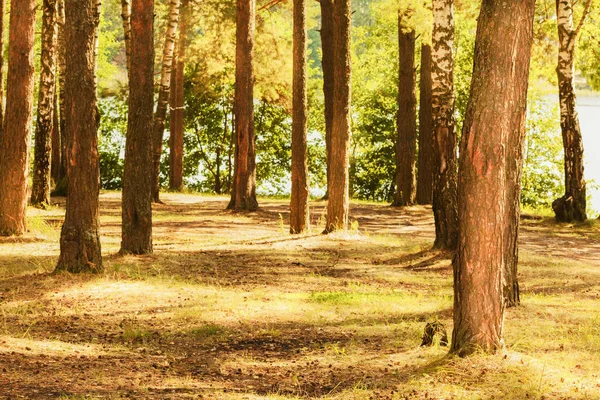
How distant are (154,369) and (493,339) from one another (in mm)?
2884

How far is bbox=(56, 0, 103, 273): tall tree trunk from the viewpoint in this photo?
10.4 meters

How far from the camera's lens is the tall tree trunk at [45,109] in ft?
58.2

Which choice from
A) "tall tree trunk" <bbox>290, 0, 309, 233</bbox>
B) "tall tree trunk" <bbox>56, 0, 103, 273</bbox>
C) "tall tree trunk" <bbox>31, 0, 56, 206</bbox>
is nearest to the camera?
"tall tree trunk" <bbox>56, 0, 103, 273</bbox>

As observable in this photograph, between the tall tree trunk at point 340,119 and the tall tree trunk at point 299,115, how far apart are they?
0.63 m

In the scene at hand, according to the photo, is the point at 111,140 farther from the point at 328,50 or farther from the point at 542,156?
the point at 542,156

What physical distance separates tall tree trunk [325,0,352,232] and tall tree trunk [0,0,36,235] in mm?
5409

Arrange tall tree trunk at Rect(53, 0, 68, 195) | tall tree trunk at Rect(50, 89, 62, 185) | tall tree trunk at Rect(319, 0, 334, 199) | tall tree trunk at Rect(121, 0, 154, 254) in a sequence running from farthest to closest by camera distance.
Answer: tall tree trunk at Rect(50, 89, 62, 185)
tall tree trunk at Rect(53, 0, 68, 195)
tall tree trunk at Rect(319, 0, 334, 199)
tall tree trunk at Rect(121, 0, 154, 254)

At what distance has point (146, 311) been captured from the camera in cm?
938

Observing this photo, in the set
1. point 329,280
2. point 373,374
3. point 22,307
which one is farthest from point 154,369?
point 329,280

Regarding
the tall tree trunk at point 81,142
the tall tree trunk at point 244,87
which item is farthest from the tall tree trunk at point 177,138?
the tall tree trunk at point 81,142

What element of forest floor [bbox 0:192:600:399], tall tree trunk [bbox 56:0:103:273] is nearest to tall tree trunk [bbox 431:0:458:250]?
forest floor [bbox 0:192:600:399]

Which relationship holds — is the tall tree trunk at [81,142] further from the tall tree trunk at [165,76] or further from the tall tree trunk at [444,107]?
the tall tree trunk at [165,76]

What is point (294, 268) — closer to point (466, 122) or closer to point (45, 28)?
point (466, 122)

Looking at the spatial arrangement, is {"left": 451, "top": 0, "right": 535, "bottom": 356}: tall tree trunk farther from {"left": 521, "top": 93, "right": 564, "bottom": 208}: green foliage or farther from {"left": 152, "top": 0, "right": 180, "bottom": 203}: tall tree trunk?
{"left": 521, "top": 93, "right": 564, "bottom": 208}: green foliage
